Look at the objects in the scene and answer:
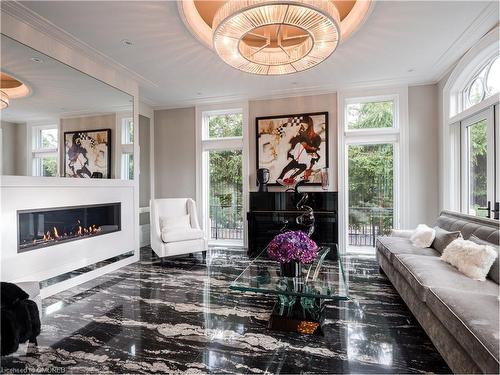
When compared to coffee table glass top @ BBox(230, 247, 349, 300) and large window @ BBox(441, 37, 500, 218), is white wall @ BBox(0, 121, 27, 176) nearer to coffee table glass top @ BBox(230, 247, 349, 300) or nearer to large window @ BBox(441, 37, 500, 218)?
coffee table glass top @ BBox(230, 247, 349, 300)

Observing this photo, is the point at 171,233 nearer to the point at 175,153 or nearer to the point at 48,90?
the point at 175,153

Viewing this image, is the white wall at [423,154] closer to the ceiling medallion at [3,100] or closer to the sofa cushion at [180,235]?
the sofa cushion at [180,235]

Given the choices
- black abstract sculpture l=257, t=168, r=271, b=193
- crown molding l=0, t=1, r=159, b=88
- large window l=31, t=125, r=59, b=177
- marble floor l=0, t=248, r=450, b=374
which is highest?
crown molding l=0, t=1, r=159, b=88

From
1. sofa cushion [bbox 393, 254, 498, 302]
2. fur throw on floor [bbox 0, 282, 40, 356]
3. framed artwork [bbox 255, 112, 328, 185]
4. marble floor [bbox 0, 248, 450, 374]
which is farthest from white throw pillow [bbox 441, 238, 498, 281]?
fur throw on floor [bbox 0, 282, 40, 356]

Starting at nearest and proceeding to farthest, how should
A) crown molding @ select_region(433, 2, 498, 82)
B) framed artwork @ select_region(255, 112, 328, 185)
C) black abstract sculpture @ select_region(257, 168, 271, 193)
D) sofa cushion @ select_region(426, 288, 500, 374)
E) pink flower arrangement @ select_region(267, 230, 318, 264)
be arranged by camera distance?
sofa cushion @ select_region(426, 288, 500, 374) → pink flower arrangement @ select_region(267, 230, 318, 264) → crown molding @ select_region(433, 2, 498, 82) → framed artwork @ select_region(255, 112, 328, 185) → black abstract sculpture @ select_region(257, 168, 271, 193)

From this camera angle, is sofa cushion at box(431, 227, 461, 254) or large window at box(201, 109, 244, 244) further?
large window at box(201, 109, 244, 244)

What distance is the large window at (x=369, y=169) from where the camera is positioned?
488 centimetres

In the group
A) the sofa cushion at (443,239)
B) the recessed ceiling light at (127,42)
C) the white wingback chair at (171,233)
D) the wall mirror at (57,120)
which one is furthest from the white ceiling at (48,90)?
the sofa cushion at (443,239)

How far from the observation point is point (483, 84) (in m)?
3.50

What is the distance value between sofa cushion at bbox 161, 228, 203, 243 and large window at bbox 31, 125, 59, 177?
5.68 feet

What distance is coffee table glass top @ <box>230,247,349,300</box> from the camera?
2199mm

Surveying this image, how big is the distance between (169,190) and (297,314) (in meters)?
4.43

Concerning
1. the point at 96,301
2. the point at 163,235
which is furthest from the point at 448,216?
the point at 96,301

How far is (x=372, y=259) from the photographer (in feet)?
15.0
